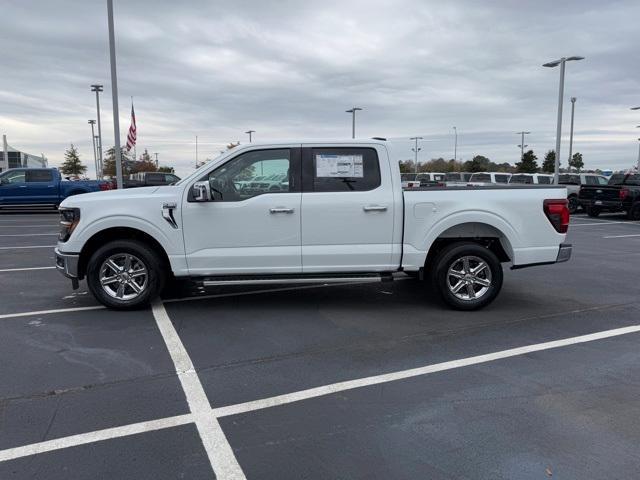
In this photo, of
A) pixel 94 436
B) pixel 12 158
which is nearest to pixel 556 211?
pixel 94 436

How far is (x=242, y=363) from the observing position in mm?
4781

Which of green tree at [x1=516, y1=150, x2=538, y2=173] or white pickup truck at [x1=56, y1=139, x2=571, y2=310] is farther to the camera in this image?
green tree at [x1=516, y1=150, x2=538, y2=173]

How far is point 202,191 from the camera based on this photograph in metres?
6.05

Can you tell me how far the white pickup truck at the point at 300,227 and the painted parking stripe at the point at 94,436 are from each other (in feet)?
9.00

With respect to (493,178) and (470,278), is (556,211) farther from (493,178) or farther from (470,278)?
(493,178)

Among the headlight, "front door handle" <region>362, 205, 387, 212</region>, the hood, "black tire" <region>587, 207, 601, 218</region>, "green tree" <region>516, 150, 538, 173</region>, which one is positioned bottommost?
"black tire" <region>587, 207, 601, 218</region>

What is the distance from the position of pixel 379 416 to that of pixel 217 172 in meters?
3.60

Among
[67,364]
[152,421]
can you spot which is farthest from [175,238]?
[152,421]

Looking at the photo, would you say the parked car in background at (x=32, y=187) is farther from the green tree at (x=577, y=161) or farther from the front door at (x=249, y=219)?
the green tree at (x=577, y=161)

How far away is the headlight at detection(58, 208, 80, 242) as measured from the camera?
6.31m

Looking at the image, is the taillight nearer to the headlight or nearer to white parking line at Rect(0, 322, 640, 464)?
white parking line at Rect(0, 322, 640, 464)

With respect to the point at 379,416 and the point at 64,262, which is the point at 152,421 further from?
the point at 64,262

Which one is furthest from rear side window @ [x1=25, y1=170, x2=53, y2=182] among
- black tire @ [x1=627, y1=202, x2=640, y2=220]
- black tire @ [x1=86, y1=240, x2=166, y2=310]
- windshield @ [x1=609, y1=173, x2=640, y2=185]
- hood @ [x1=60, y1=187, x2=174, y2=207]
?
windshield @ [x1=609, y1=173, x2=640, y2=185]

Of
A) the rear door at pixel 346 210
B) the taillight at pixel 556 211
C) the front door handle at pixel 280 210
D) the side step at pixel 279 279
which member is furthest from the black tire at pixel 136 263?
the taillight at pixel 556 211
